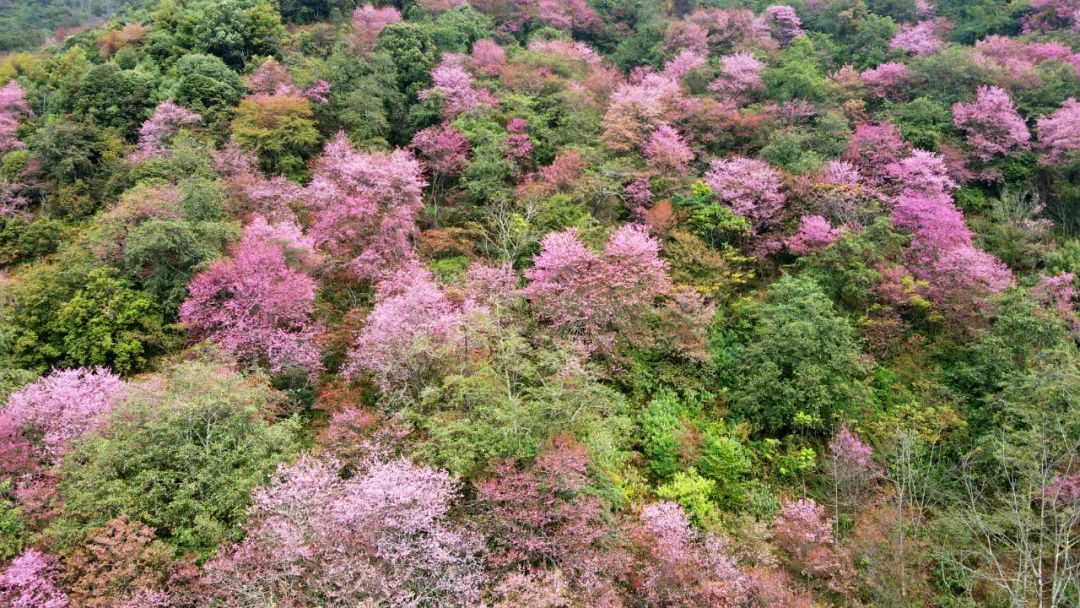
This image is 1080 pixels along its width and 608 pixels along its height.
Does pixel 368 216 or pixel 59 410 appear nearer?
pixel 59 410

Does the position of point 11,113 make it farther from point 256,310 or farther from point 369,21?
point 256,310

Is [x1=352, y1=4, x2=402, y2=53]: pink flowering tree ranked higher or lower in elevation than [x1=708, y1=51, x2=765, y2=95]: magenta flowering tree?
lower

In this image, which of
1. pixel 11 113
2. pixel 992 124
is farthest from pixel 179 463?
pixel 992 124

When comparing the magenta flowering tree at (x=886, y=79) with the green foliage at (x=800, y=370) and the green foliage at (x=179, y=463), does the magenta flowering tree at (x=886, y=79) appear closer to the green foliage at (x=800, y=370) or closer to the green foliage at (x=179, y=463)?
the green foliage at (x=800, y=370)

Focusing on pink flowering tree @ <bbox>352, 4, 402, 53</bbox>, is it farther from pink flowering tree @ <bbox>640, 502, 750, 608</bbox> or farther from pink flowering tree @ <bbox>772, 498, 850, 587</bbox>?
pink flowering tree @ <bbox>772, 498, 850, 587</bbox>

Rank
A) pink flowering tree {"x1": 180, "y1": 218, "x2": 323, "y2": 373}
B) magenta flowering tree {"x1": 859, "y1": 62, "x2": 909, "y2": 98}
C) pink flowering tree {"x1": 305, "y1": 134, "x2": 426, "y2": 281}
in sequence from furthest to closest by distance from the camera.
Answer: magenta flowering tree {"x1": 859, "y1": 62, "x2": 909, "y2": 98} < pink flowering tree {"x1": 305, "y1": 134, "x2": 426, "y2": 281} < pink flowering tree {"x1": 180, "y1": 218, "x2": 323, "y2": 373}

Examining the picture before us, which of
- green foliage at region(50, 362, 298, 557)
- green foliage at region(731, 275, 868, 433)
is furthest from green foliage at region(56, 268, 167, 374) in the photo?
green foliage at region(731, 275, 868, 433)
